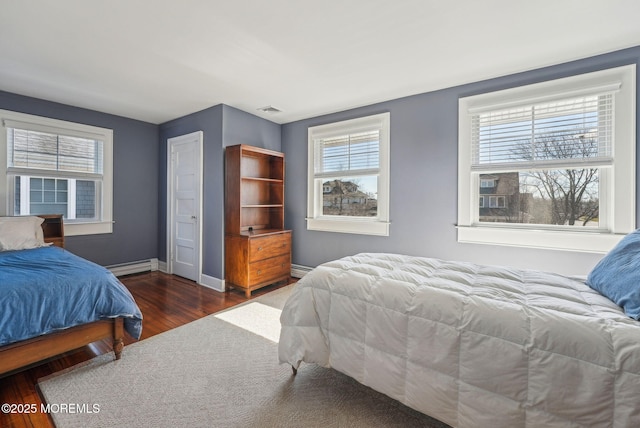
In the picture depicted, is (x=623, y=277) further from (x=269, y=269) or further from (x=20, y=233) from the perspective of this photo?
(x=20, y=233)

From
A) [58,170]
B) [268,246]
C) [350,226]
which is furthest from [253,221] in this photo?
[58,170]

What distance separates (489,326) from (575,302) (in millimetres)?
471

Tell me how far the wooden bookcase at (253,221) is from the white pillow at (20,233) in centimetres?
197

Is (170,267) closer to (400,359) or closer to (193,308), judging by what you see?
(193,308)

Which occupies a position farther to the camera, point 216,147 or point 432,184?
point 216,147

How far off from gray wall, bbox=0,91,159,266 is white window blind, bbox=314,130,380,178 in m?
2.81

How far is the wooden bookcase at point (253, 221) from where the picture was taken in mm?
3564

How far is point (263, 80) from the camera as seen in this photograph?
297 centimetres

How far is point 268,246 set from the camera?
3771 mm

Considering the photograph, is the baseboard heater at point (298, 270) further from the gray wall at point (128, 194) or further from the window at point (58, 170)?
the window at point (58, 170)

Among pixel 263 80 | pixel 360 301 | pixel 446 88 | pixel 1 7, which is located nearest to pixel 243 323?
pixel 360 301

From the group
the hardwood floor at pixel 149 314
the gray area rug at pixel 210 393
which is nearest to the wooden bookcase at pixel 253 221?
the hardwood floor at pixel 149 314

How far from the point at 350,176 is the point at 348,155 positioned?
0.99 feet

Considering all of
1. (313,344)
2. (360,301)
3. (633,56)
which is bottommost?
(313,344)
